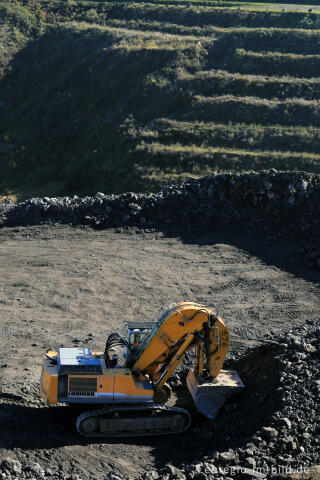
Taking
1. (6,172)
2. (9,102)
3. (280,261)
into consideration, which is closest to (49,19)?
(9,102)

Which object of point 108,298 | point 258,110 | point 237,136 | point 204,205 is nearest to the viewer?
point 108,298

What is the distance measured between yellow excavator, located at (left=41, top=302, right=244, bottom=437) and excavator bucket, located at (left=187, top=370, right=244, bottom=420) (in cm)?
6

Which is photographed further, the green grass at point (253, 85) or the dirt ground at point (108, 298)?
the green grass at point (253, 85)

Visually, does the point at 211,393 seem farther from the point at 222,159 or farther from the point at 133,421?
the point at 222,159

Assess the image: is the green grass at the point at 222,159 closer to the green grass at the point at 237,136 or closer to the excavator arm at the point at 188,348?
the green grass at the point at 237,136

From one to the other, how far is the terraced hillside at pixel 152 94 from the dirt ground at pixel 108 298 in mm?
8929

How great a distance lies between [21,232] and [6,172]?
1325 centimetres

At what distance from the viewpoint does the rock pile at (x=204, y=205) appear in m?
22.9

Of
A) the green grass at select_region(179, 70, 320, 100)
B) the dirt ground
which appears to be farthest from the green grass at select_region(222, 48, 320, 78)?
the dirt ground

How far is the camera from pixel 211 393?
1230 centimetres

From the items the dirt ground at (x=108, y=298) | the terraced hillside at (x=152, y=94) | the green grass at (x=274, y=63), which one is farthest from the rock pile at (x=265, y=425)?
the green grass at (x=274, y=63)

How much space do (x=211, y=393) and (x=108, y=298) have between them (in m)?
7.08

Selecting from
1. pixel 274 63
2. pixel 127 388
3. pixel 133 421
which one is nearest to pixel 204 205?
pixel 127 388

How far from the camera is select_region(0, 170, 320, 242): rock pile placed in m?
22.9
